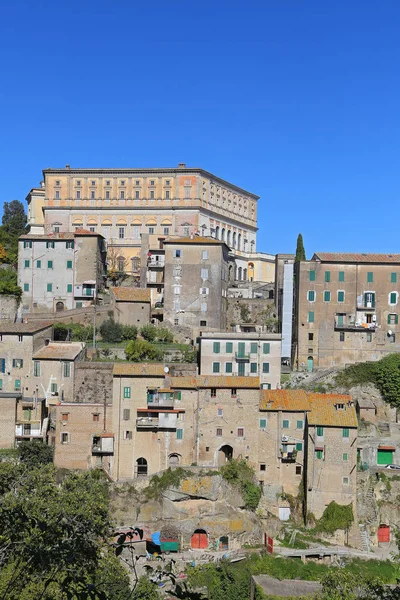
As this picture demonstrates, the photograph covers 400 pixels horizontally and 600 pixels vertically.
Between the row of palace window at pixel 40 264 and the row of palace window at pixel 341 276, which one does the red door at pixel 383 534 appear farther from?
the row of palace window at pixel 40 264

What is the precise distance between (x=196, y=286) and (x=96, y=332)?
985 centimetres

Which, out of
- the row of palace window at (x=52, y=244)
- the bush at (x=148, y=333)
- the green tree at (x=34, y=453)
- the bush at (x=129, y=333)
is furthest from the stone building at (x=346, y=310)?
the row of palace window at (x=52, y=244)

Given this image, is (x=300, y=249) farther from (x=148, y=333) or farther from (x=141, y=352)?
(x=141, y=352)

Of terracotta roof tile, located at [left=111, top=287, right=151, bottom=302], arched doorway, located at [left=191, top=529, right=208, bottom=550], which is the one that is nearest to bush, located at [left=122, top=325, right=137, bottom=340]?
terracotta roof tile, located at [left=111, top=287, right=151, bottom=302]

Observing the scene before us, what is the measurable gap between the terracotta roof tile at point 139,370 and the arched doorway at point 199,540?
9688mm

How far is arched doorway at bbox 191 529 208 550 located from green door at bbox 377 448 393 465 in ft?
40.5

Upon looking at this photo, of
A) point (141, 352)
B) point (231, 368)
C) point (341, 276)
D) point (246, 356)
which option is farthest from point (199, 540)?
point (341, 276)

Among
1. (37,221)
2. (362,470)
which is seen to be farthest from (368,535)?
(37,221)

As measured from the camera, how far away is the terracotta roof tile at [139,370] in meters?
44.3

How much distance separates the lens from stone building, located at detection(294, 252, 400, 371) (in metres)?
54.3

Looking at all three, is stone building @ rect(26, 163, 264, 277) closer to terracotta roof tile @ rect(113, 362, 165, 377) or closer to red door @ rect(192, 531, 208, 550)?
terracotta roof tile @ rect(113, 362, 165, 377)

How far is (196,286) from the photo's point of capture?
2426 inches

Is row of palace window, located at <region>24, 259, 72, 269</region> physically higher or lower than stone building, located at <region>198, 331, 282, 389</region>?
higher

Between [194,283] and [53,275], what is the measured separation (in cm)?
1255
